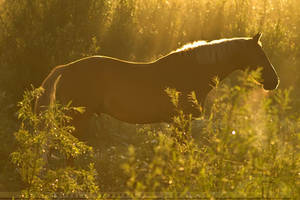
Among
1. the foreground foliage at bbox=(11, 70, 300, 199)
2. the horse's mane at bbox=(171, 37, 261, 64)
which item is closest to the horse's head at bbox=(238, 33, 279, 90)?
the horse's mane at bbox=(171, 37, 261, 64)

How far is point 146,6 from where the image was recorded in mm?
12734

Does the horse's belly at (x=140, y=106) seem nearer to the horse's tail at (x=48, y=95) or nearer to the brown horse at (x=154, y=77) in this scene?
the brown horse at (x=154, y=77)

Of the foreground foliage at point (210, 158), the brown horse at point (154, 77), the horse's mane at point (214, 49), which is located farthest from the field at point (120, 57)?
the horse's mane at point (214, 49)

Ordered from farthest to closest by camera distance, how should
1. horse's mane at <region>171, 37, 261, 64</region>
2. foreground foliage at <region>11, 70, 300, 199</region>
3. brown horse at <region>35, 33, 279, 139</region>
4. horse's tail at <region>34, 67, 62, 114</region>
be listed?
brown horse at <region>35, 33, 279, 139</region>
horse's mane at <region>171, 37, 261, 64</region>
horse's tail at <region>34, 67, 62, 114</region>
foreground foliage at <region>11, 70, 300, 199</region>

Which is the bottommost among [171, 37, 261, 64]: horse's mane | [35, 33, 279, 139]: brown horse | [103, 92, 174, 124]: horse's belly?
[103, 92, 174, 124]: horse's belly

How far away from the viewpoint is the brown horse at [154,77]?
24.3 ft

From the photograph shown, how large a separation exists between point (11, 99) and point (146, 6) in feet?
15.3

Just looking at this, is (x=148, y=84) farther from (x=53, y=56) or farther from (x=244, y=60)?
(x=53, y=56)

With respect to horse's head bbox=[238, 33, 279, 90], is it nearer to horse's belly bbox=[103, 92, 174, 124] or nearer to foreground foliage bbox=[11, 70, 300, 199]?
horse's belly bbox=[103, 92, 174, 124]

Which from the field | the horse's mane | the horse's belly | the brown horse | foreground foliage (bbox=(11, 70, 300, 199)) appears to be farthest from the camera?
the horse's belly

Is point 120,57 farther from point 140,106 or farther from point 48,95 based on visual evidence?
point 48,95

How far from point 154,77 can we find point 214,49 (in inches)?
36.8

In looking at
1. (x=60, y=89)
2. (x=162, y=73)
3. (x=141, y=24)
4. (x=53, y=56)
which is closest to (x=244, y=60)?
(x=162, y=73)

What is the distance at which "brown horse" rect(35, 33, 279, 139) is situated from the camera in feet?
24.3
